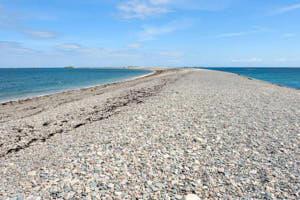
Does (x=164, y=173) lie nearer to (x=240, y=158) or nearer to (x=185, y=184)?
(x=185, y=184)

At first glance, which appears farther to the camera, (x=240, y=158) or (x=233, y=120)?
(x=233, y=120)

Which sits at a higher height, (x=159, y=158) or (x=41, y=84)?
(x=159, y=158)

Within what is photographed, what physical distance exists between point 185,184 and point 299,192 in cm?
247

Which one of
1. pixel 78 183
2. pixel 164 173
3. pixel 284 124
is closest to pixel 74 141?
pixel 78 183

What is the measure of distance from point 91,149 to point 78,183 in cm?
188

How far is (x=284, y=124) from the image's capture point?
336 inches

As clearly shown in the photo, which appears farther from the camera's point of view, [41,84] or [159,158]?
[41,84]

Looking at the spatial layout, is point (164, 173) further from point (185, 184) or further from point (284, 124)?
point (284, 124)

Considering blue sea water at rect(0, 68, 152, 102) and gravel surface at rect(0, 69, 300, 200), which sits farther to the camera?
blue sea water at rect(0, 68, 152, 102)

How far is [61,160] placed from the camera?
5.99 metres

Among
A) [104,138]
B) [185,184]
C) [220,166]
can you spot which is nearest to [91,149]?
[104,138]

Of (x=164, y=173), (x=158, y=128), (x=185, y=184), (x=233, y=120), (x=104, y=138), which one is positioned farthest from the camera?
(x=233, y=120)

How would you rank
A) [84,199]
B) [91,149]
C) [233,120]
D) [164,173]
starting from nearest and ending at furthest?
1. [84,199]
2. [164,173]
3. [91,149]
4. [233,120]

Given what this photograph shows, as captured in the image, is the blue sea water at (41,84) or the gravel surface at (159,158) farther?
the blue sea water at (41,84)
